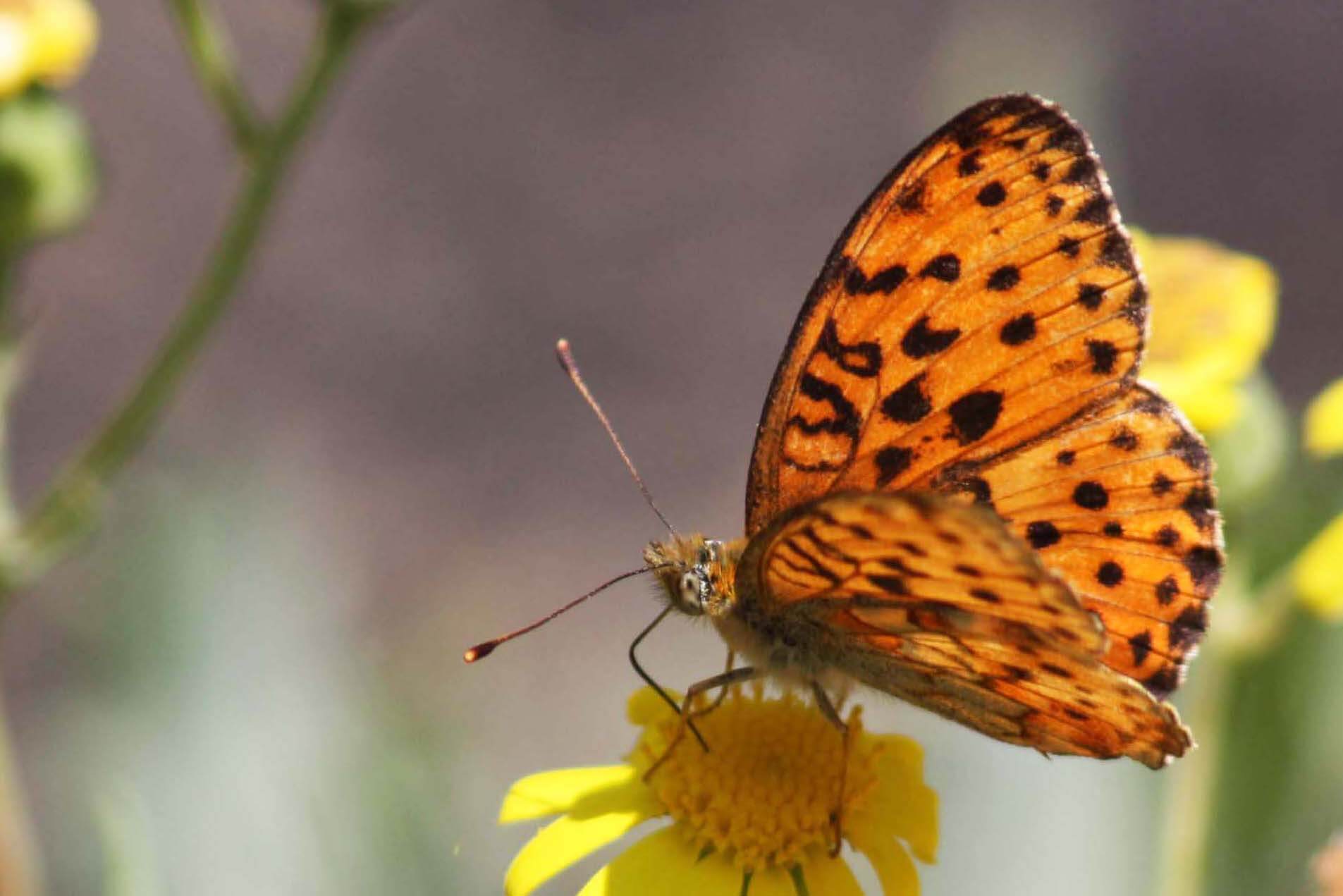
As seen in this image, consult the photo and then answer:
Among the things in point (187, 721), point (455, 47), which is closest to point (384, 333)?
point (455, 47)

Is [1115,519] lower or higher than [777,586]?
lower

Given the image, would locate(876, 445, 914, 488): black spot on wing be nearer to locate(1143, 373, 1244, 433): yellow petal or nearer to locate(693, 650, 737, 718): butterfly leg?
locate(693, 650, 737, 718): butterfly leg

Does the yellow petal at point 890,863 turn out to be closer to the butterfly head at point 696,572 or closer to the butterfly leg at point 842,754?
the butterfly leg at point 842,754

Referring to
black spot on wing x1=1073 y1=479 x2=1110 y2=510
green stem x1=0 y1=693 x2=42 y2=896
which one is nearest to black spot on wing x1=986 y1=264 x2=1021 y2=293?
black spot on wing x1=1073 y1=479 x2=1110 y2=510

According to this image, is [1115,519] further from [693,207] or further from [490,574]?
[693,207]

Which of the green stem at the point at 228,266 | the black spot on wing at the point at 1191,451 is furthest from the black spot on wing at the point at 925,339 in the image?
the green stem at the point at 228,266

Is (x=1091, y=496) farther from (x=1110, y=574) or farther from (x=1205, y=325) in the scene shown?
(x=1205, y=325)

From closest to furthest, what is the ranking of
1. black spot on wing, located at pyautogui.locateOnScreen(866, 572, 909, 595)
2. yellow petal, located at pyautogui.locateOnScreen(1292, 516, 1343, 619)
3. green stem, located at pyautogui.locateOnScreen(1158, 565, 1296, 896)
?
black spot on wing, located at pyautogui.locateOnScreen(866, 572, 909, 595), yellow petal, located at pyautogui.locateOnScreen(1292, 516, 1343, 619), green stem, located at pyautogui.locateOnScreen(1158, 565, 1296, 896)
